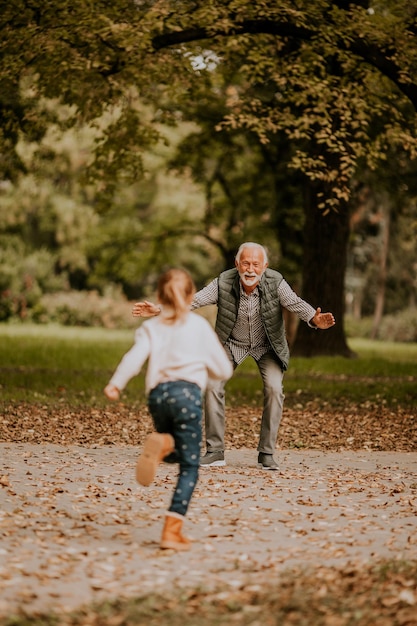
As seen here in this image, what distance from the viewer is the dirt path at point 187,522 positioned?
18.6 ft

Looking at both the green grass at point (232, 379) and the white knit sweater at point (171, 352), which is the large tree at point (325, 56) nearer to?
the green grass at point (232, 379)

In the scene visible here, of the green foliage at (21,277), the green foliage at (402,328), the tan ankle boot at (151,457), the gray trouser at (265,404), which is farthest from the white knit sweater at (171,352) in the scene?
the green foliage at (402,328)

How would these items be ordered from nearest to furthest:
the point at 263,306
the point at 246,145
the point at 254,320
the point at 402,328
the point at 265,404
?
the point at 263,306 < the point at 254,320 < the point at 265,404 < the point at 246,145 < the point at 402,328

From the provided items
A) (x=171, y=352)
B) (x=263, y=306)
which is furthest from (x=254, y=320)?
(x=171, y=352)

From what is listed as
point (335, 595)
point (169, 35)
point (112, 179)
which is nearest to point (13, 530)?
point (335, 595)


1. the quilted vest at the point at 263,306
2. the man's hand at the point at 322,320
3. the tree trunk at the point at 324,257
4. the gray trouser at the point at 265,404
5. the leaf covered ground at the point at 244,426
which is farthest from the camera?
the tree trunk at the point at 324,257

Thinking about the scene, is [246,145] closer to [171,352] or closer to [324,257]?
[324,257]

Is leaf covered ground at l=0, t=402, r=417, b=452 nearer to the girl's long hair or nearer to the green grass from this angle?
the green grass

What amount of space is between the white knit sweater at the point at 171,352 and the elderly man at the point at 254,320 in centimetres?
262

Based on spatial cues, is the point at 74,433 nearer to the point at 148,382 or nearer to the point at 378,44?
the point at 148,382

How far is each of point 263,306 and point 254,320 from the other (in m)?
0.18

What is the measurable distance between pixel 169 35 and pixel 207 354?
30.9 feet

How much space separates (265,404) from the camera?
376 inches

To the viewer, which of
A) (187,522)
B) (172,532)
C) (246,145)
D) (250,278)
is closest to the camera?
(172,532)
